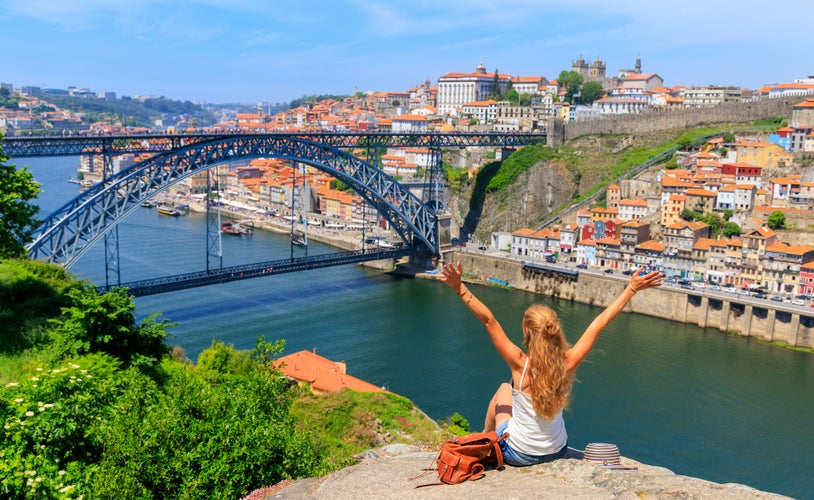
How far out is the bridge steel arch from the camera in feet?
56.7

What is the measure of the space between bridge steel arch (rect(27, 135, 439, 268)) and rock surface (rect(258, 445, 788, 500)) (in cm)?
1263

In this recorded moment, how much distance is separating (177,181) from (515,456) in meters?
18.6

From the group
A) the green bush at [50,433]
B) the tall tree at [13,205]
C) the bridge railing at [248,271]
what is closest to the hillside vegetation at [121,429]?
the green bush at [50,433]

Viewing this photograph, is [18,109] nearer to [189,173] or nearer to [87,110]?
[87,110]

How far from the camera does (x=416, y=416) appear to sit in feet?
35.5

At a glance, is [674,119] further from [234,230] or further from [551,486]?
[551,486]

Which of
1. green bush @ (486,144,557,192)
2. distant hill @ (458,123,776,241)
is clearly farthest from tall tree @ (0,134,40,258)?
green bush @ (486,144,557,192)

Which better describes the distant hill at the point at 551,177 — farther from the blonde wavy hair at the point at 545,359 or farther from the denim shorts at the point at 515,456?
the blonde wavy hair at the point at 545,359

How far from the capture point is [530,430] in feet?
8.65

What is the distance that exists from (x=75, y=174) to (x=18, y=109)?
3382 centimetres

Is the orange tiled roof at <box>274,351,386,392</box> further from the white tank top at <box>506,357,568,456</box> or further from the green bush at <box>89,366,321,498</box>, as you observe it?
the white tank top at <box>506,357,568,456</box>

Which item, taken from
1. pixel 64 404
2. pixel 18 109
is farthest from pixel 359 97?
pixel 64 404

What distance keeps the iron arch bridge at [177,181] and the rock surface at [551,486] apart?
50.6 feet

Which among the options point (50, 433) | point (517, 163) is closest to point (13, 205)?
point (50, 433)
